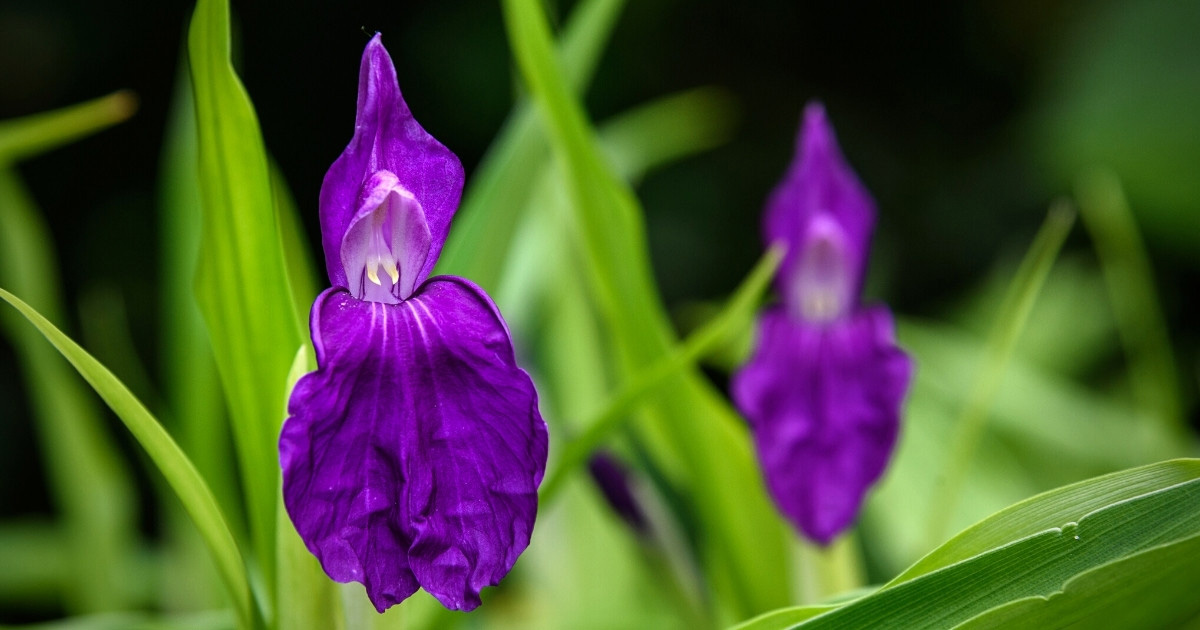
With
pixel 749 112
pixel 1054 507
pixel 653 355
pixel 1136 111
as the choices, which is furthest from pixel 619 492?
pixel 1136 111

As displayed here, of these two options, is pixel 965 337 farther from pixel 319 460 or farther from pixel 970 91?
pixel 319 460

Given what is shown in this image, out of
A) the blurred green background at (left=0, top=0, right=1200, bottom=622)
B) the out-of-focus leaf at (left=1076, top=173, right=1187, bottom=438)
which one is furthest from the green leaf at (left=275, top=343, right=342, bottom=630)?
the blurred green background at (left=0, top=0, right=1200, bottom=622)

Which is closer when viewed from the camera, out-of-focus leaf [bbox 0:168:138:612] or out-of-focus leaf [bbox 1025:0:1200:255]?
out-of-focus leaf [bbox 0:168:138:612]

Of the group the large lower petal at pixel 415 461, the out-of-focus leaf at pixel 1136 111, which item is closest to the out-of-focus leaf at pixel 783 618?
the large lower petal at pixel 415 461

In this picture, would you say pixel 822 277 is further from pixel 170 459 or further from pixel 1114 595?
pixel 170 459

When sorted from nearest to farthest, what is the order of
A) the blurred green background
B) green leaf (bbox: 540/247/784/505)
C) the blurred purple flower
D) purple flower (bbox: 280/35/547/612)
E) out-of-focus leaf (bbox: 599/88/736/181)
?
1. purple flower (bbox: 280/35/547/612)
2. green leaf (bbox: 540/247/784/505)
3. the blurred purple flower
4. out-of-focus leaf (bbox: 599/88/736/181)
5. the blurred green background

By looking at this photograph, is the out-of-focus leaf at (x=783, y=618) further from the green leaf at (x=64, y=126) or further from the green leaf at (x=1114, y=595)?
the green leaf at (x=64, y=126)

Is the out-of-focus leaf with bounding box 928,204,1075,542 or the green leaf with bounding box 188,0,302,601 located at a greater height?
the green leaf with bounding box 188,0,302,601

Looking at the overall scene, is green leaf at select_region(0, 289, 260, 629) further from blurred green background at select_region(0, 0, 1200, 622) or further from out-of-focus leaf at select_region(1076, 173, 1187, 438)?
blurred green background at select_region(0, 0, 1200, 622)

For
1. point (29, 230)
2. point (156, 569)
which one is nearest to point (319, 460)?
point (29, 230)
